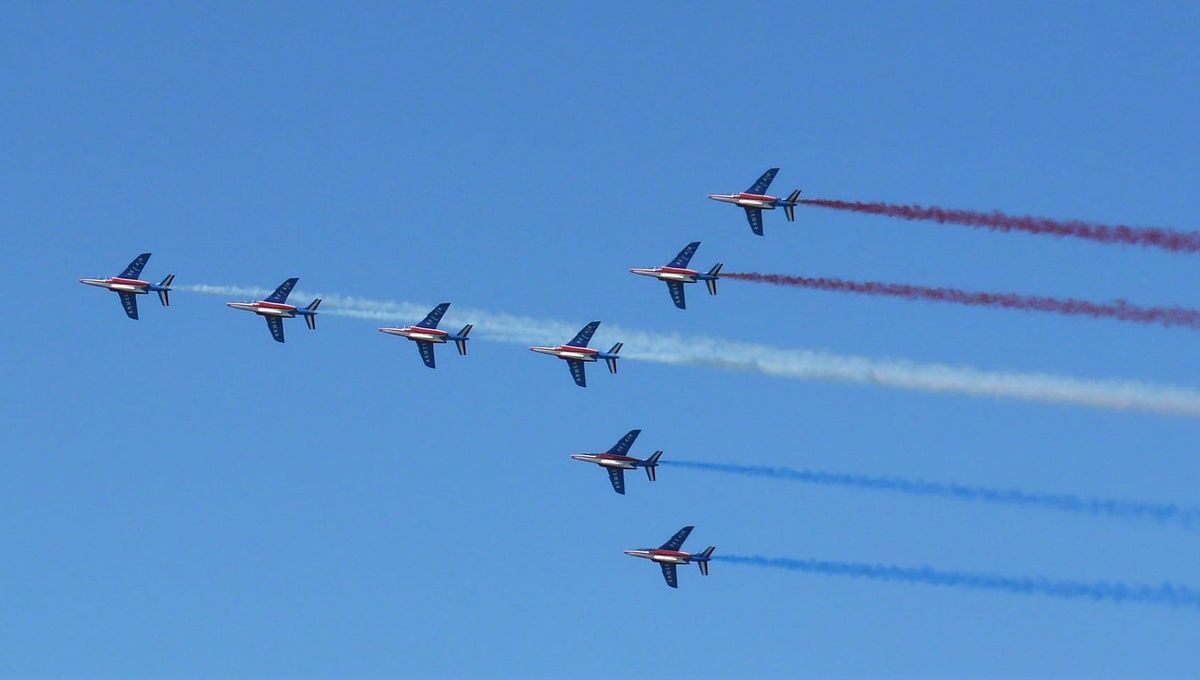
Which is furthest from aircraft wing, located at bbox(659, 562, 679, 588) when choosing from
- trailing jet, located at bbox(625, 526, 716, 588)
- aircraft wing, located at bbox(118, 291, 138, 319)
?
aircraft wing, located at bbox(118, 291, 138, 319)

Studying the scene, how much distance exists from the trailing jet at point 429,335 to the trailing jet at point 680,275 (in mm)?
11971

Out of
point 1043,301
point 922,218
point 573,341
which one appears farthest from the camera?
point 573,341

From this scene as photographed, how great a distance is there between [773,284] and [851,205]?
6119 mm

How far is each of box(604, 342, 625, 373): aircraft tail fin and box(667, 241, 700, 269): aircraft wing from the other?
24.5 feet

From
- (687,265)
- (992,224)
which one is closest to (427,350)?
(687,265)

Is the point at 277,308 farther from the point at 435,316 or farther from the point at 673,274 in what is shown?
the point at 673,274

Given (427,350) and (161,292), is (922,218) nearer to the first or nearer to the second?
(427,350)

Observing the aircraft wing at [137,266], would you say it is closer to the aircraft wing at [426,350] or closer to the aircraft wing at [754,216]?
the aircraft wing at [426,350]

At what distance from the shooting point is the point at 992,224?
9625 cm

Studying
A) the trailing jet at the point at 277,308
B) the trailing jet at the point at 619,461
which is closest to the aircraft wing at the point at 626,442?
the trailing jet at the point at 619,461

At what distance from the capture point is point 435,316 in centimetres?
11206

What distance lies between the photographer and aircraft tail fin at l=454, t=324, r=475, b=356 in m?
109

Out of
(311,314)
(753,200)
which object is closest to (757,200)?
(753,200)

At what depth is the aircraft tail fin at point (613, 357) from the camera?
107 meters
